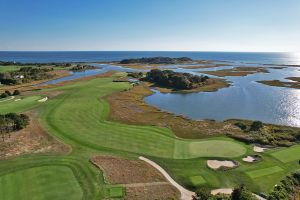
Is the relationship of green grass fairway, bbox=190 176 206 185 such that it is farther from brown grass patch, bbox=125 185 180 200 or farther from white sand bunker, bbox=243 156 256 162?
white sand bunker, bbox=243 156 256 162

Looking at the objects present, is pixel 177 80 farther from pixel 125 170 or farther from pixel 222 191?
pixel 222 191

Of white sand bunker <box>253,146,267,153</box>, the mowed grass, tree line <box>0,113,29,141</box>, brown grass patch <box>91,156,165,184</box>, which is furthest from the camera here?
tree line <box>0,113,29,141</box>

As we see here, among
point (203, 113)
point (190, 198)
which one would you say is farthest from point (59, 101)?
point (190, 198)

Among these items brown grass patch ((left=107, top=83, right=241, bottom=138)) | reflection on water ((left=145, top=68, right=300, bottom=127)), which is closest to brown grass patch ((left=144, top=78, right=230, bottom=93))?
reflection on water ((left=145, top=68, right=300, bottom=127))

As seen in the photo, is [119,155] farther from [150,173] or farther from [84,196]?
[84,196]

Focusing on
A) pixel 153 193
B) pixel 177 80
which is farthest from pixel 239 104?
pixel 153 193

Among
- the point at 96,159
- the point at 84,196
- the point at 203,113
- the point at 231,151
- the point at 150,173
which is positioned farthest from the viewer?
the point at 203,113
